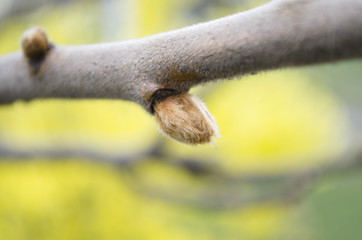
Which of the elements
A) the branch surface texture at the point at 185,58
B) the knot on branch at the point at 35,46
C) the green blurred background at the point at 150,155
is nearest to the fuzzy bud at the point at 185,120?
the branch surface texture at the point at 185,58

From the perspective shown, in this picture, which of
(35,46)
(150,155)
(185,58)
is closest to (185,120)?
(185,58)

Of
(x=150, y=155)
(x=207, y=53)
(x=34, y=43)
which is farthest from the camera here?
(x=150, y=155)

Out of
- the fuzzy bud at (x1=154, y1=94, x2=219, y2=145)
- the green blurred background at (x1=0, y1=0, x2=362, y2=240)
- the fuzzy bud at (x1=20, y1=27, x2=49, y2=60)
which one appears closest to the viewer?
the fuzzy bud at (x1=154, y1=94, x2=219, y2=145)

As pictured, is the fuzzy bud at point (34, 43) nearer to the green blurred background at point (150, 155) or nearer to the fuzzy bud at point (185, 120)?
the fuzzy bud at point (185, 120)

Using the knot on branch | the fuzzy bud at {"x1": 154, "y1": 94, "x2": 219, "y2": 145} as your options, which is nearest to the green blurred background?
the knot on branch

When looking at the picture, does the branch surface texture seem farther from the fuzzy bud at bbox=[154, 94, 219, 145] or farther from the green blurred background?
the green blurred background

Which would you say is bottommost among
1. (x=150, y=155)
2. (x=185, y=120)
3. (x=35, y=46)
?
(x=185, y=120)

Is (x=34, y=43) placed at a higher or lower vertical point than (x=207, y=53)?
higher

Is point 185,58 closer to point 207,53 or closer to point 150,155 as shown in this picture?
point 207,53

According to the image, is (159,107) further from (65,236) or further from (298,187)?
(65,236)
